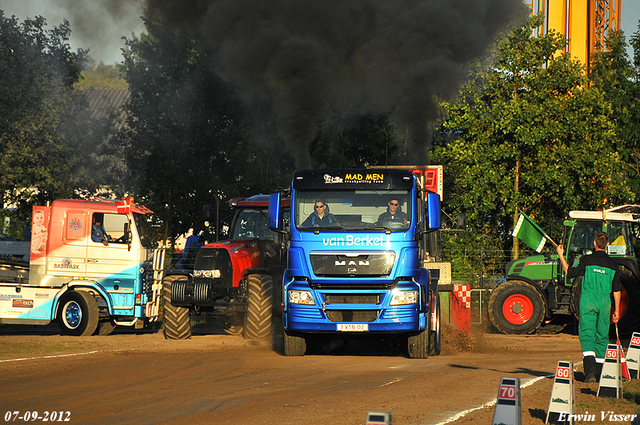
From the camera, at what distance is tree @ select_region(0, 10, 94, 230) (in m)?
24.2

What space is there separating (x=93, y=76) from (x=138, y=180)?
173 inches

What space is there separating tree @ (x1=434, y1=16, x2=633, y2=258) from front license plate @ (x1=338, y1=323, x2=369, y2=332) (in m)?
11.7

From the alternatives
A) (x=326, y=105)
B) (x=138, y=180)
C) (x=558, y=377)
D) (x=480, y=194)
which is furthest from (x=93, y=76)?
(x=558, y=377)

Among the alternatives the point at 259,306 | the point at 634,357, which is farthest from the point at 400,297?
the point at 259,306

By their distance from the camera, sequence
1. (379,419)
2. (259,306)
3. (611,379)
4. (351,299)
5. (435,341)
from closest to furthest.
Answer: (379,419) → (611,379) → (351,299) → (435,341) → (259,306)

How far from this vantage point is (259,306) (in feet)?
48.9

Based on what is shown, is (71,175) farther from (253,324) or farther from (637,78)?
(637,78)

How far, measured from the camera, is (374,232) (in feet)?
39.1

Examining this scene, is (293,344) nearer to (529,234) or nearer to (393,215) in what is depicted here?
(393,215)

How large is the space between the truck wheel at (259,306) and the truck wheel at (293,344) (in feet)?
7.08

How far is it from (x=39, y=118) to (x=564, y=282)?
53.5 feet

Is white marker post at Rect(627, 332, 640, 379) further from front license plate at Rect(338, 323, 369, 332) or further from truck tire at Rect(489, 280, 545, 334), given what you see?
truck tire at Rect(489, 280, 545, 334)

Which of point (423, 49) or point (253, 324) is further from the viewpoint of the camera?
point (423, 49)

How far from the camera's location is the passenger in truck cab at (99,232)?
1630cm
